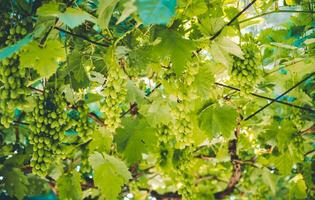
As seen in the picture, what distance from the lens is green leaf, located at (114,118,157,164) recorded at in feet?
6.99

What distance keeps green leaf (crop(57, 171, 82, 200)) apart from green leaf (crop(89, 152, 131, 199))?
0.34 meters

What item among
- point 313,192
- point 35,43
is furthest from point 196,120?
point 313,192

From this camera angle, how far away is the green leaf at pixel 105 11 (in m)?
1.38

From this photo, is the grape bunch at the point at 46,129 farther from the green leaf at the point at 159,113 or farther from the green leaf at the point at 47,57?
the green leaf at the point at 159,113

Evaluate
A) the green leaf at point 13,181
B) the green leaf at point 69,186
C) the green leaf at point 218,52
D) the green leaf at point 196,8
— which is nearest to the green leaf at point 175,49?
the green leaf at point 196,8

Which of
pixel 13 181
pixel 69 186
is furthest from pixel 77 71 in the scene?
pixel 13 181

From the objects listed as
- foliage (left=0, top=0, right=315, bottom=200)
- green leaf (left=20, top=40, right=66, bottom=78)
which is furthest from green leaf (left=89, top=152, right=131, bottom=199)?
green leaf (left=20, top=40, right=66, bottom=78)

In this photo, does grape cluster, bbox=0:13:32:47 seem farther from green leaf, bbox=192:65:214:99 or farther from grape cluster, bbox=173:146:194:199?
grape cluster, bbox=173:146:194:199

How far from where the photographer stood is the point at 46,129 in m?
1.73

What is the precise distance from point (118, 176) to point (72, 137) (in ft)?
1.87

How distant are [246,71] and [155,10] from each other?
34.8 inches

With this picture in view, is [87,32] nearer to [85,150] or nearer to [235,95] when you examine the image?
[85,150]

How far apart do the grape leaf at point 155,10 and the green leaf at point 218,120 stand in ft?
3.75

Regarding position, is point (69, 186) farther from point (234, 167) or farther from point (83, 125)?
point (234, 167)
